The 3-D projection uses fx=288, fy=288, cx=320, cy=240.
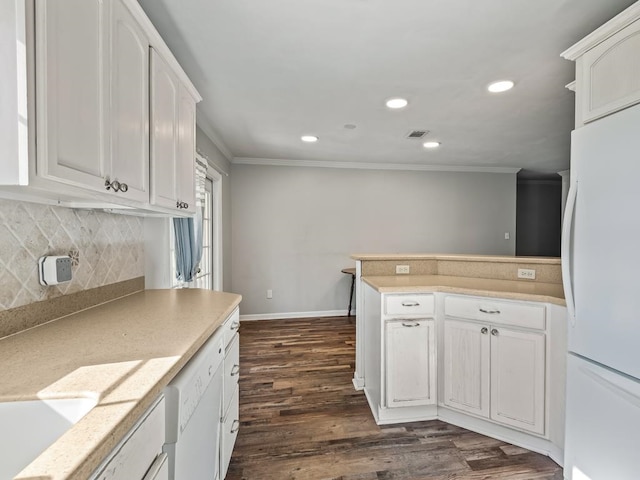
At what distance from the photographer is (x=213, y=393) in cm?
119

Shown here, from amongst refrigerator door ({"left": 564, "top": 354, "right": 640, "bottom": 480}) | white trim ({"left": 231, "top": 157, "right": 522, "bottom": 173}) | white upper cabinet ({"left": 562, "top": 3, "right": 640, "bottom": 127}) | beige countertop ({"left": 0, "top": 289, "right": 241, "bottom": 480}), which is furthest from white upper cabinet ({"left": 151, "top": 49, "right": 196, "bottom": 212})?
white trim ({"left": 231, "top": 157, "right": 522, "bottom": 173})

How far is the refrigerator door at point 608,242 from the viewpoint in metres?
1.16

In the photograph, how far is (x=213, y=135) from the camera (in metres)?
3.15

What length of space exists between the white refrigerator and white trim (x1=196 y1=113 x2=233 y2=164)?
279cm

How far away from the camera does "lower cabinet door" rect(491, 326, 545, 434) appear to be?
1705 millimetres

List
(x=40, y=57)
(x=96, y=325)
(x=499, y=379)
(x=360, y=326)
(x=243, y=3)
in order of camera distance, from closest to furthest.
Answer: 1. (x=40, y=57)
2. (x=96, y=325)
3. (x=243, y=3)
4. (x=499, y=379)
5. (x=360, y=326)

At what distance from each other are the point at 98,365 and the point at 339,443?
61.2 inches

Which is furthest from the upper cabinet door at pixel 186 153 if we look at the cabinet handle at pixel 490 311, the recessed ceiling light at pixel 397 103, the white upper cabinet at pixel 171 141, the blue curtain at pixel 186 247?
the cabinet handle at pixel 490 311

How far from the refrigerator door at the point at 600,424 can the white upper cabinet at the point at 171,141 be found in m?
2.20

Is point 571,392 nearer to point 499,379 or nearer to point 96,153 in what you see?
point 499,379

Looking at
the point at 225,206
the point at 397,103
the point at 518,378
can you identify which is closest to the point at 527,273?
the point at 518,378

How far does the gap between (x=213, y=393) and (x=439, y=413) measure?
1.66 m

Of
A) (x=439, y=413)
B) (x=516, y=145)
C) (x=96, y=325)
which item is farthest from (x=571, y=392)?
→ (x=516, y=145)

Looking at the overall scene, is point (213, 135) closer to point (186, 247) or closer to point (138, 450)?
point (186, 247)
